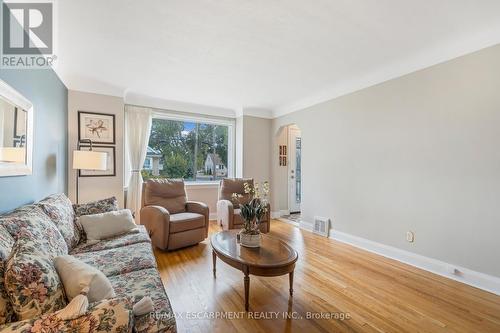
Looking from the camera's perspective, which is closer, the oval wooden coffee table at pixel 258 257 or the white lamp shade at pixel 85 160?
the oval wooden coffee table at pixel 258 257

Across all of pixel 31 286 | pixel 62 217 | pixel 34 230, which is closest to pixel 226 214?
pixel 62 217

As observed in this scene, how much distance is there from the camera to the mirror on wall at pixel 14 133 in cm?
161

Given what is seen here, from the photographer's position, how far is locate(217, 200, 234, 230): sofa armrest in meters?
3.70

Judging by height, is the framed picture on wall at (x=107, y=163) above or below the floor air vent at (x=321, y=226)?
above

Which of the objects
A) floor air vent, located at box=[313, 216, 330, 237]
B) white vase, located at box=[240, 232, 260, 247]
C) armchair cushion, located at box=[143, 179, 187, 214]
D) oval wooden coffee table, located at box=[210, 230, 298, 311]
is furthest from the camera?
floor air vent, located at box=[313, 216, 330, 237]

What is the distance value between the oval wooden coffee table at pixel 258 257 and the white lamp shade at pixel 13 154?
1.73m

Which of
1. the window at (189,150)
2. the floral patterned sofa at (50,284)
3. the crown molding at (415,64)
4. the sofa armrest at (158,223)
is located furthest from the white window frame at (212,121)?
the floral patterned sofa at (50,284)

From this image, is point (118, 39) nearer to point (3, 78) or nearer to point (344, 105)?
point (3, 78)

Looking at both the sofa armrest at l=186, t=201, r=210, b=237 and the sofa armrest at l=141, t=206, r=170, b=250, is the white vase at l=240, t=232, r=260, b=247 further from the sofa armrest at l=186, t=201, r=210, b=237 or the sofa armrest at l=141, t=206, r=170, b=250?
the sofa armrest at l=186, t=201, r=210, b=237

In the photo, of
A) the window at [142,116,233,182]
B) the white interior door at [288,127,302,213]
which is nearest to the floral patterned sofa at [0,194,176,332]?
the window at [142,116,233,182]

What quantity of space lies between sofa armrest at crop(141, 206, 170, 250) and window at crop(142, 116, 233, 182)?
1.46 m

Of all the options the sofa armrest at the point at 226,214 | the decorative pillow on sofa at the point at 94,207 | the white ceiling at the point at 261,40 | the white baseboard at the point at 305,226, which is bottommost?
the white baseboard at the point at 305,226

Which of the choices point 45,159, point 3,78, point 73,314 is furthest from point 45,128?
point 73,314

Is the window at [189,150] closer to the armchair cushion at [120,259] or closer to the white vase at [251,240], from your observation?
the armchair cushion at [120,259]
